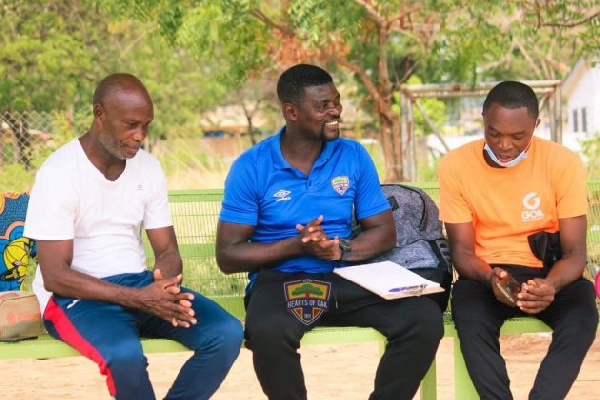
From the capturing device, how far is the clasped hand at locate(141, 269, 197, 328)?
4.26 meters

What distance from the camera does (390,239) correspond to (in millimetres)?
4887

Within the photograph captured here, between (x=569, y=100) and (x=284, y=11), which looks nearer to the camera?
(x=284, y=11)

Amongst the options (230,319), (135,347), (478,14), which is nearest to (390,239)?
(230,319)

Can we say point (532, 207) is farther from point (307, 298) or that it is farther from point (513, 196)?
point (307, 298)

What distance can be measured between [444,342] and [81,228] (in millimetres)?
4155

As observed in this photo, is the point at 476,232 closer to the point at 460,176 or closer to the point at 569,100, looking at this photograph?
the point at 460,176

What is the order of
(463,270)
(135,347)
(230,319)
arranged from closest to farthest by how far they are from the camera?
(135,347) → (230,319) → (463,270)

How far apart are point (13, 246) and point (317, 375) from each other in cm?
254

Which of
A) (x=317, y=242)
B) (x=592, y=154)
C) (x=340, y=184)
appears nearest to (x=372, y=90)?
(x=592, y=154)

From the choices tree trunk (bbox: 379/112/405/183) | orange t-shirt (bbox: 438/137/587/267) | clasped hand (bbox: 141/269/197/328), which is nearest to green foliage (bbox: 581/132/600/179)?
tree trunk (bbox: 379/112/405/183)

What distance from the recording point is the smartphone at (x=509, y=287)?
14.7 ft

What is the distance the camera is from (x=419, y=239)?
507 centimetres

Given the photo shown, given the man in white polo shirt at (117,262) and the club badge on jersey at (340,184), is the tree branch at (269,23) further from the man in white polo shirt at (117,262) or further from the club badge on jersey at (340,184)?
the man in white polo shirt at (117,262)

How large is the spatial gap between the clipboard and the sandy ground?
67.8 inches
